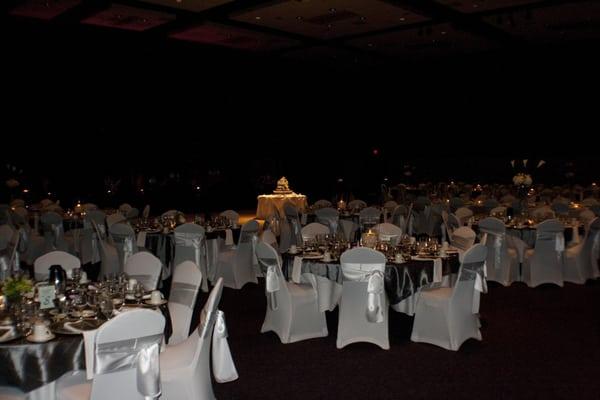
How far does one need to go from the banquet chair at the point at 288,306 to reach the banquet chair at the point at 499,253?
321 centimetres

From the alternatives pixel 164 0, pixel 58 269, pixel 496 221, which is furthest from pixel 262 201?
pixel 58 269

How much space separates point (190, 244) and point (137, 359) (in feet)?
14.7

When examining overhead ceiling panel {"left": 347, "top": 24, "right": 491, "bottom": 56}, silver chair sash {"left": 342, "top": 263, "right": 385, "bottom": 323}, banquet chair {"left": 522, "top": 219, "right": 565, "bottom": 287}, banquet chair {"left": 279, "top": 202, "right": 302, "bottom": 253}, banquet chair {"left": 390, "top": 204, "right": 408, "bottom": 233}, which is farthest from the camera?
overhead ceiling panel {"left": 347, "top": 24, "right": 491, "bottom": 56}

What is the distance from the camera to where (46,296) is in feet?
12.9

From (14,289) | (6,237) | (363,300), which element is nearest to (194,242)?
(6,237)

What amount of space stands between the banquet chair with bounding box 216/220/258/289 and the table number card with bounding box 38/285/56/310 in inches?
161

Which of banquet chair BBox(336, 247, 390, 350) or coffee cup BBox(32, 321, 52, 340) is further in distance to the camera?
banquet chair BBox(336, 247, 390, 350)

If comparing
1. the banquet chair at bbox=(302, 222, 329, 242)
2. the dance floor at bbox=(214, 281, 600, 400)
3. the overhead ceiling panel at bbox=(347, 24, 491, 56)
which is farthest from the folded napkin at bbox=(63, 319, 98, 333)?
the overhead ceiling panel at bbox=(347, 24, 491, 56)

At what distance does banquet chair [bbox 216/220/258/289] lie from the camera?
8.02 metres

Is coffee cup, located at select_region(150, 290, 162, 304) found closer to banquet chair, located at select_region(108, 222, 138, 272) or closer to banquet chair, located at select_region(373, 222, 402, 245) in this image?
banquet chair, located at select_region(373, 222, 402, 245)

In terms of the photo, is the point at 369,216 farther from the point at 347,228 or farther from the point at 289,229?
the point at 289,229

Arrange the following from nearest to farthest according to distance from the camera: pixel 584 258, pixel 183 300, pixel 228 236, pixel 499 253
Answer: pixel 183 300, pixel 499 253, pixel 584 258, pixel 228 236

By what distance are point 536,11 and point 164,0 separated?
25.1ft

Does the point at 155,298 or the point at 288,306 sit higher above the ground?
the point at 155,298
